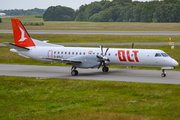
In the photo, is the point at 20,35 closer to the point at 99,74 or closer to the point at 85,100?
the point at 99,74

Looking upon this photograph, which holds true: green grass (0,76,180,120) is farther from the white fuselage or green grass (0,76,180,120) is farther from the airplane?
the white fuselage

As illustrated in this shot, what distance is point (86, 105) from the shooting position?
18.0 meters

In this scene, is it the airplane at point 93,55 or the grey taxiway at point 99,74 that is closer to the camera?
the grey taxiway at point 99,74

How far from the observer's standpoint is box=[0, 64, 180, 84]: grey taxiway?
26.6m

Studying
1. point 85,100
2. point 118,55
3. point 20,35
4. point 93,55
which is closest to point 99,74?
point 93,55

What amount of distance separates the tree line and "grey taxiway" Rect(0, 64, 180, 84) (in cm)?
10420

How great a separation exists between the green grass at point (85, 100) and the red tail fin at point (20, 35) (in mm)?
8191

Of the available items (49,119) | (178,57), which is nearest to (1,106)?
(49,119)

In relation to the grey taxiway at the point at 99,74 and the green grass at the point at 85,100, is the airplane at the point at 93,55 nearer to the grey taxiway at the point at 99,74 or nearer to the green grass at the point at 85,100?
the grey taxiway at the point at 99,74

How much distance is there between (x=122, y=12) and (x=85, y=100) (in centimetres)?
14297

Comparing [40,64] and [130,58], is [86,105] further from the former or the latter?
[40,64]

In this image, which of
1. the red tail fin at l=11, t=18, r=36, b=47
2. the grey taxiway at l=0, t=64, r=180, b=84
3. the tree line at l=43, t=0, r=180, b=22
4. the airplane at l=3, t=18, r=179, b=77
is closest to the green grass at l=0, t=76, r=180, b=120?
the grey taxiway at l=0, t=64, r=180, b=84

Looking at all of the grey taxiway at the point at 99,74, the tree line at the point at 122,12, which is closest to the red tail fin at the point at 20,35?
the grey taxiway at the point at 99,74

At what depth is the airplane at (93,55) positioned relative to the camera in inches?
1105
